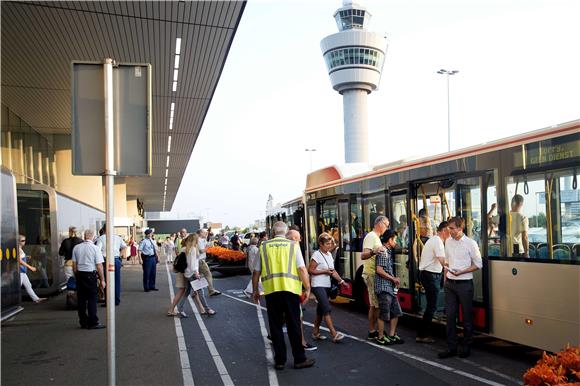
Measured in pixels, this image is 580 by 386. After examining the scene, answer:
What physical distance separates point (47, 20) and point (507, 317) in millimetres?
12489

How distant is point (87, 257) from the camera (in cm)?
956

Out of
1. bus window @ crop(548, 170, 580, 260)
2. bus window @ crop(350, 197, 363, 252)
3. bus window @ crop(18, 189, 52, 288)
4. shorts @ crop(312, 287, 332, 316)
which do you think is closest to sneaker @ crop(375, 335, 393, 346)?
shorts @ crop(312, 287, 332, 316)

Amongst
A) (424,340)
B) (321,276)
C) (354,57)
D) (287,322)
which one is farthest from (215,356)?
(354,57)

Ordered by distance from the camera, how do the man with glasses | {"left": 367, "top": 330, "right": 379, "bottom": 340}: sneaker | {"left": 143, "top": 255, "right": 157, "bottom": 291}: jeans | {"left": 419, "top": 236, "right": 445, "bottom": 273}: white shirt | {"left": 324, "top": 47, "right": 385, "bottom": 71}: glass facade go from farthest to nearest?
{"left": 324, "top": 47, "right": 385, "bottom": 71}: glass facade → {"left": 143, "top": 255, "right": 157, "bottom": 291}: jeans → the man with glasses → {"left": 367, "top": 330, "right": 379, "bottom": 340}: sneaker → {"left": 419, "top": 236, "right": 445, "bottom": 273}: white shirt

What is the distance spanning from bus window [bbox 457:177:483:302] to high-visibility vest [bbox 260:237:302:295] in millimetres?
2597

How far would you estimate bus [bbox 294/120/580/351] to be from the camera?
19.6 ft

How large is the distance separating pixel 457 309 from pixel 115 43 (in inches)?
476

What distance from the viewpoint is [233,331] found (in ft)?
29.3

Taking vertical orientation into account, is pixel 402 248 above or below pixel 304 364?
above

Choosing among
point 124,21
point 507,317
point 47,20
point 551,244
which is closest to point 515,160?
point 551,244

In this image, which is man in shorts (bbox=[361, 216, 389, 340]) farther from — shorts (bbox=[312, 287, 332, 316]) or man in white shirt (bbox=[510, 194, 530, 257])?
man in white shirt (bbox=[510, 194, 530, 257])

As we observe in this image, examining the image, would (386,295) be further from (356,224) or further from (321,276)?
(356,224)

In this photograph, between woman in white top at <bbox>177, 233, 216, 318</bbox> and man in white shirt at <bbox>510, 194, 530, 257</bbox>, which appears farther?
woman in white top at <bbox>177, 233, 216, 318</bbox>

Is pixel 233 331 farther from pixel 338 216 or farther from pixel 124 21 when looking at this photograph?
pixel 124 21
